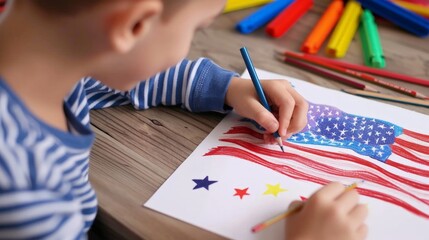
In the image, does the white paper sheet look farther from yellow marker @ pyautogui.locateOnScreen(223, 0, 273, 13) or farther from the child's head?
yellow marker @ pyautogui.locateOnScreen(223, 0, 273, 13)

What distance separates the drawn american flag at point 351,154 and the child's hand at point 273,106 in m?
0.02

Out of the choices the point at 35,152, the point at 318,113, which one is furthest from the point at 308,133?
the point at 35,152

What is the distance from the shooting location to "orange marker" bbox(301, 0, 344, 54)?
31.9 inches

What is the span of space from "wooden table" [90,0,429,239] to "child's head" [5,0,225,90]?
0.13 m

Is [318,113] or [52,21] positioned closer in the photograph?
[52,21]

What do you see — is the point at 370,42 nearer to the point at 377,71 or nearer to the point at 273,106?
the point at 377,71

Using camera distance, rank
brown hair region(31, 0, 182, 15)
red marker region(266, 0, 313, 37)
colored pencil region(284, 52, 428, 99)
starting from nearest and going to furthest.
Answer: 1. brown hair region(31, 0, 182, 15)
2. colored pencil region(284, 52, 428, 99)
3. red marker region(266, 0, 313, 37)

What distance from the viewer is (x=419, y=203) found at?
549mm

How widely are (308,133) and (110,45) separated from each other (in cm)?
34

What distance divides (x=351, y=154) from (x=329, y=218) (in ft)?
0.52

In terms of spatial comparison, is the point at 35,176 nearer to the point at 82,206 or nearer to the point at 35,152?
the point at 35,152

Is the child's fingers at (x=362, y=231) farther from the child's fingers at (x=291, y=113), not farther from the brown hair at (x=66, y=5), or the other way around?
the brown hair at (x=66, y=5)

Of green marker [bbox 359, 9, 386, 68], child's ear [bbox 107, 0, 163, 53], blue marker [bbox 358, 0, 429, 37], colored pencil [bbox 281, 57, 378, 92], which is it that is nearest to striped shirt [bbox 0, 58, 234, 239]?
child's ear [bbox 107, 0, 163, 53]

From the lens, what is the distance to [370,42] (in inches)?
32.6
